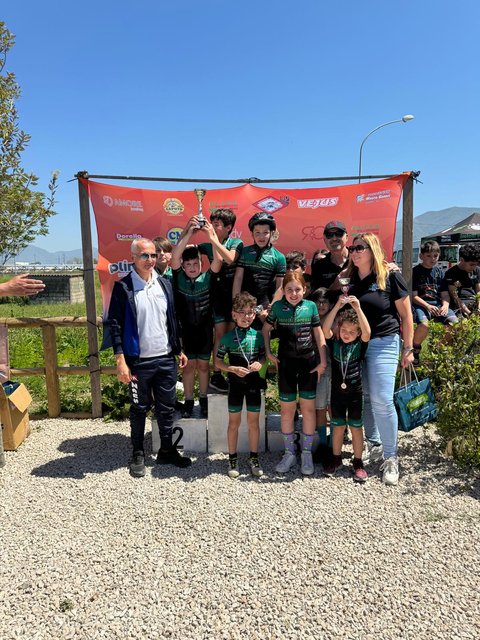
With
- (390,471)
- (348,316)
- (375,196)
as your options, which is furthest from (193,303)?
(375,196)

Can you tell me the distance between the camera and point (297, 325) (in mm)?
4117

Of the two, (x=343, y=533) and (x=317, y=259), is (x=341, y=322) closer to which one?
(x=317, y=259)

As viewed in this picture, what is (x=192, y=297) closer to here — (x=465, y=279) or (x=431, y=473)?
(x=431, y=473)

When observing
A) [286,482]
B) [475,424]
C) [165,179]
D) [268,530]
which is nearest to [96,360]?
[165,179]

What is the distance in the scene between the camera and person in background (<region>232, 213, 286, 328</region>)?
4.52 metres

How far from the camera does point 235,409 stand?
422 cm

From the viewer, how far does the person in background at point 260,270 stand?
4.52m

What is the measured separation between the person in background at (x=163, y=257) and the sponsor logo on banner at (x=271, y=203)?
1.41 m

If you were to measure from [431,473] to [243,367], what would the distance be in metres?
2.07

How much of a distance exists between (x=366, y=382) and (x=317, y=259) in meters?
1.39

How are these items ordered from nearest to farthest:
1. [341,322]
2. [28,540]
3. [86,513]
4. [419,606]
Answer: [419,606] → [28,540] → [86,513] → [341,322]

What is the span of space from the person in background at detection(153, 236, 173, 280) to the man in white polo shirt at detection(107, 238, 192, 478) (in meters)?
0.43

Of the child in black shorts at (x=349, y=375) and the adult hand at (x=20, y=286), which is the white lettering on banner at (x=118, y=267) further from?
the child in black shorts at (x=349, y=375)

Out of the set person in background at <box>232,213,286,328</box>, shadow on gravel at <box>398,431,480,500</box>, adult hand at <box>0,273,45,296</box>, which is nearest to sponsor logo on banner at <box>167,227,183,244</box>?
person in background at <box>232,213,286,328</box>
